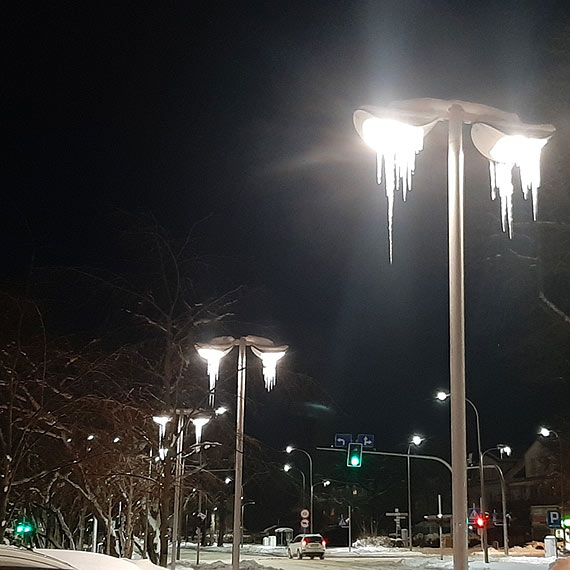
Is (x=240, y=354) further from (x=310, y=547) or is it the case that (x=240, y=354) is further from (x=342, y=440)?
(x=310, y=547)

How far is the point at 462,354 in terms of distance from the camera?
345 inches

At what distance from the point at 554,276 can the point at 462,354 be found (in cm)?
1661

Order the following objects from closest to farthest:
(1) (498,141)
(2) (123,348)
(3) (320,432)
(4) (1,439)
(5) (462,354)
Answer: (5) (462,354)
(1) (498,141)
(4) (1,439)
(2) (123,348)
(3) (320,432)

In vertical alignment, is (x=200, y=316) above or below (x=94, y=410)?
above

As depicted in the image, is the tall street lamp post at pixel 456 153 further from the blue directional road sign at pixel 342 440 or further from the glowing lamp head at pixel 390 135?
the blue directional road sign at pixel 342 440

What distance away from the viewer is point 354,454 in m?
44.0

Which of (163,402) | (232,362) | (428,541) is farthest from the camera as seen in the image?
(428,541)

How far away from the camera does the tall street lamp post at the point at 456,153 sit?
28.2 feet

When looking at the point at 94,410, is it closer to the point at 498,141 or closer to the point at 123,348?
the point at 123,348

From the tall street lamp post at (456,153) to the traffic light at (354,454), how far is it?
113 ft

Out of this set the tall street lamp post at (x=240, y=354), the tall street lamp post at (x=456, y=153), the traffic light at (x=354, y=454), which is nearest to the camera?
the tall street lamp post at (x=456, y=153)

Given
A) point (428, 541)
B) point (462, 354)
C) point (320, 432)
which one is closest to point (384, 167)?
point (462, 354)

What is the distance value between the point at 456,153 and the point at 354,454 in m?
36.0

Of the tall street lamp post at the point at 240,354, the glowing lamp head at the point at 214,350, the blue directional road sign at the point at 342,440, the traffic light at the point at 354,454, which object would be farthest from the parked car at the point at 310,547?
the glowing lamp head at the point at 214,350
